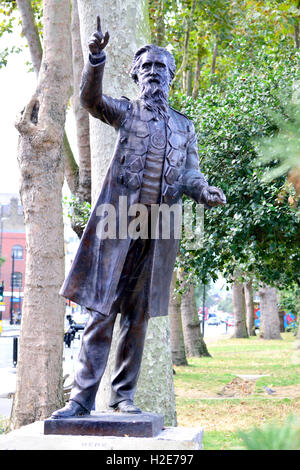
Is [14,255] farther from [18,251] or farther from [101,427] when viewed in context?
[101,427]

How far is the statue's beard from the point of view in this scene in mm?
4508

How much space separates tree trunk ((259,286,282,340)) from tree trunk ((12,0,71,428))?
80.9 ft

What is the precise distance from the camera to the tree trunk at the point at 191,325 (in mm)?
21250

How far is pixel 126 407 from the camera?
435cm

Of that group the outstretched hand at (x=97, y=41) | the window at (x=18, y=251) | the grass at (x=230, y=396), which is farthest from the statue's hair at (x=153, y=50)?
the window at (x=18, y=251)

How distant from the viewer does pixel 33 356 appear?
858cm

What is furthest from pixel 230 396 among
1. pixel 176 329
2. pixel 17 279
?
pixel 17 279

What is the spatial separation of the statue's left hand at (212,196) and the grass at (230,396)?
83.4 inches

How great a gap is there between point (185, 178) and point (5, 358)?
20693 mm

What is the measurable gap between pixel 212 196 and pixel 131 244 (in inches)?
25.1

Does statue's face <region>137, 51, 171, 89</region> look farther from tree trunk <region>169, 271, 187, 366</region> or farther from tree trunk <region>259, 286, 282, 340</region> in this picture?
tree trunk <region>259, 286, 282, 340</region>

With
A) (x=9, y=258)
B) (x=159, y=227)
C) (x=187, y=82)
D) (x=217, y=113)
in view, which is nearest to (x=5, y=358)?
(x=187, y=82)

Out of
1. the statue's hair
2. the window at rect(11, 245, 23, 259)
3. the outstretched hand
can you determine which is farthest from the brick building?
the outstretched hand
